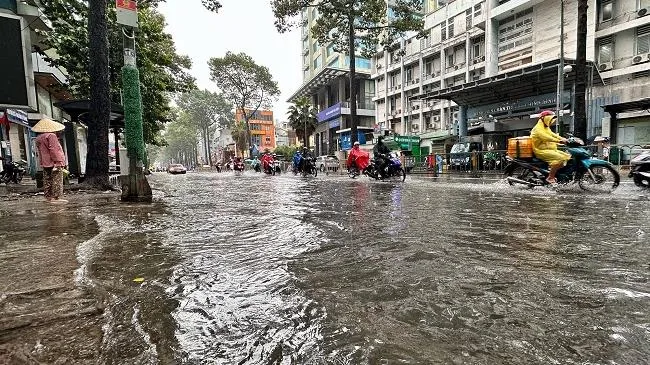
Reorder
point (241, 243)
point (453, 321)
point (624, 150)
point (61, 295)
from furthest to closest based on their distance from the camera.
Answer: point (624, 150) → point (241, 243) → point (61, 295) → point (453, 321)

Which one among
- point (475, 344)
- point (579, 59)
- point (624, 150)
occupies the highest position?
point (579, 59)

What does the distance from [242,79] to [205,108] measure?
26217mm

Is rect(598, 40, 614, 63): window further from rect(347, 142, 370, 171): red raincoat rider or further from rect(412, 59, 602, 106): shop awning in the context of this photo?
rect(347, 142, 370, 171): red raincoat rider

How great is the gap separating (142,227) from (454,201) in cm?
507

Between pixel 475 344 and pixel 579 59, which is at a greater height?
pixel 579 59

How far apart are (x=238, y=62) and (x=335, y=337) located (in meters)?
44.1

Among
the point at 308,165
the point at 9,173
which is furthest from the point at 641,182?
the point at 9,173

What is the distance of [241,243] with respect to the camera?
137 inches

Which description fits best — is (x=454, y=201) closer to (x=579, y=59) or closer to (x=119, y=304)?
(x=119, y=304)

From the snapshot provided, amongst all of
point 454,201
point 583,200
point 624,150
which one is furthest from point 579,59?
point 454,201

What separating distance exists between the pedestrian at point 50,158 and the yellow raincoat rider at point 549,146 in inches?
415

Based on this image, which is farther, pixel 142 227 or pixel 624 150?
pixel 624 150

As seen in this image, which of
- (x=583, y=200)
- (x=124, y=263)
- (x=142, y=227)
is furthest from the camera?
(x=583, y=200)

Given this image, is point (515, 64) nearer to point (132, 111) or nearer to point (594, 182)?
point (594, 182)
